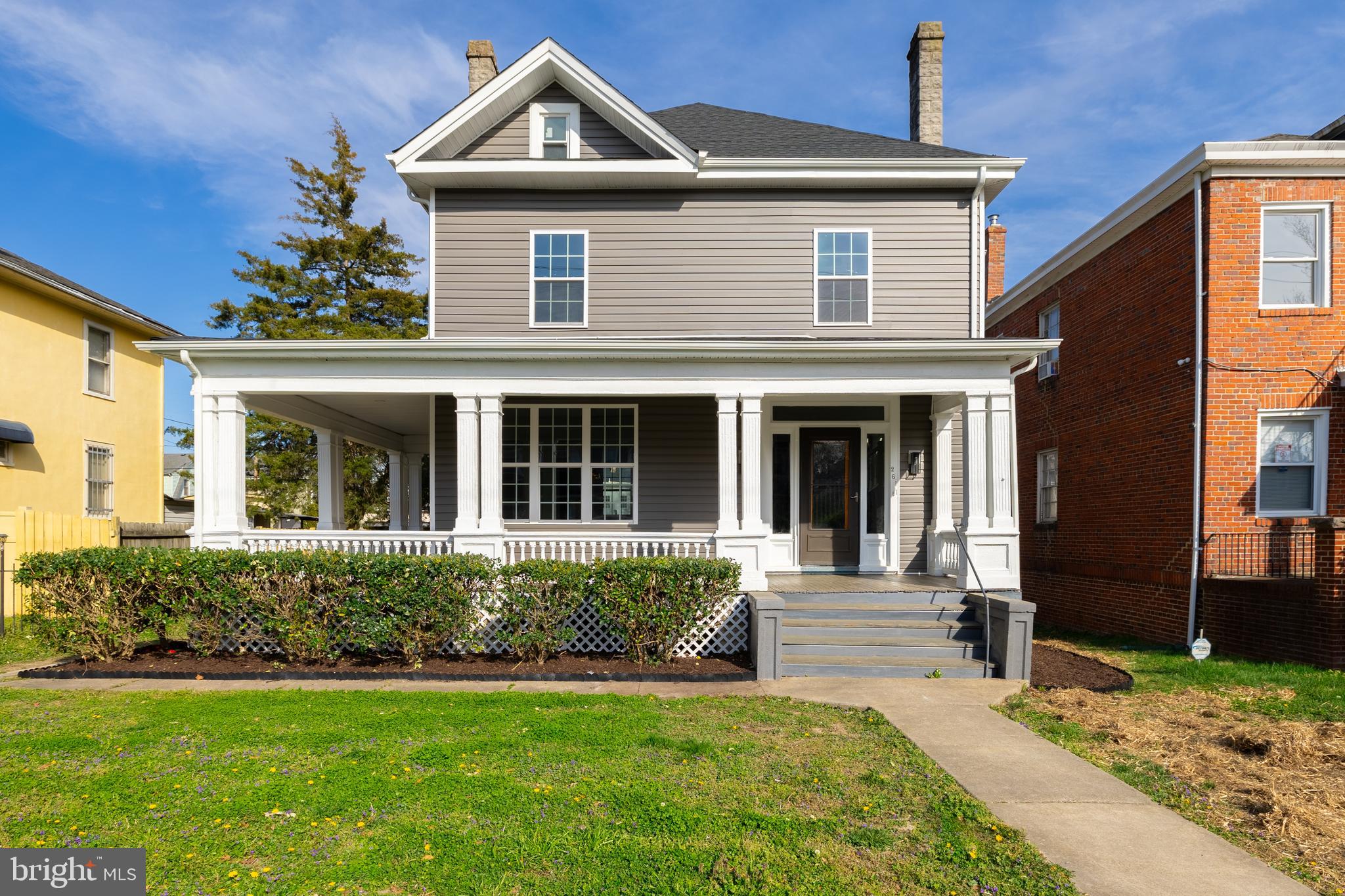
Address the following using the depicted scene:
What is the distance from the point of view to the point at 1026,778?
502 centimetres

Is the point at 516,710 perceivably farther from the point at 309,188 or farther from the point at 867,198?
the point at 309,188

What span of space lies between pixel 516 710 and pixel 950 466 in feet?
25.1

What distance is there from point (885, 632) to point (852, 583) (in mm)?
1552

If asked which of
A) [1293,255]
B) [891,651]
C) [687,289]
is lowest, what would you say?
[891,651]

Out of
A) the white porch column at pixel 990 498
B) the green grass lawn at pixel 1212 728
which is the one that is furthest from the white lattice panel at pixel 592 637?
the green grass lawn at pixel 1212 728

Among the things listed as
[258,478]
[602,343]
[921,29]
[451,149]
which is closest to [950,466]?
[602,343]

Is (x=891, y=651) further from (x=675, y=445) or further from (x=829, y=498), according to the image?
(x=675, y=445)

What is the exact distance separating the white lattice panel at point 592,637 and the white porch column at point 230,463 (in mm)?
1410

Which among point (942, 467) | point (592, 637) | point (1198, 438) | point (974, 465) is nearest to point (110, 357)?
point (592, 637)

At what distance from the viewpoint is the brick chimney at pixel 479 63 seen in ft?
41.2

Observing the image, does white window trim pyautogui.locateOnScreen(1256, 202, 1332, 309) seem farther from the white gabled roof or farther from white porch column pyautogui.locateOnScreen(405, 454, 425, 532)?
white porch column pyautogui.locateOnScreen(405, 454, 425, 532)

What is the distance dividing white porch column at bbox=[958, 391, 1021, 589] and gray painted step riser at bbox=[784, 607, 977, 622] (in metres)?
0.46

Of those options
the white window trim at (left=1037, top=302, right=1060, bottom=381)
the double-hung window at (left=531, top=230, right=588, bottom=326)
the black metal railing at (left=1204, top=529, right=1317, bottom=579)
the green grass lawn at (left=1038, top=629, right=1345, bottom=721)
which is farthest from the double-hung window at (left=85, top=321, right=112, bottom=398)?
the black metal railing at (left=1204, top=529, right=1317, bottom=579)

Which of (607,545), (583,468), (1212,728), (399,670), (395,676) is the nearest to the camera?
(1212,728)
